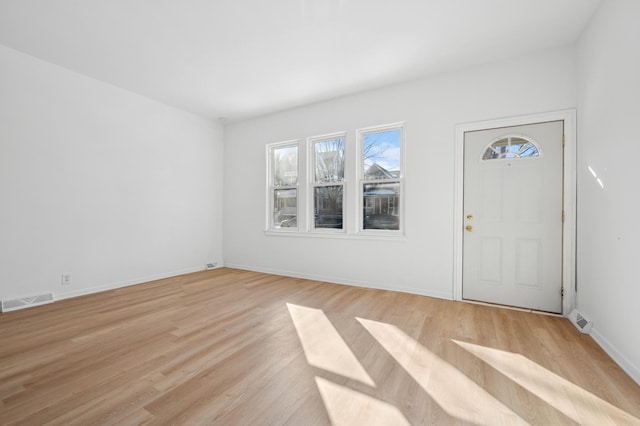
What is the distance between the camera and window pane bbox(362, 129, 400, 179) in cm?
414

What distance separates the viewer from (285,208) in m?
5.25

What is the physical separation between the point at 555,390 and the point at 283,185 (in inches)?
175

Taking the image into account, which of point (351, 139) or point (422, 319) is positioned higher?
point (351, 139)

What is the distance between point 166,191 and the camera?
483cm

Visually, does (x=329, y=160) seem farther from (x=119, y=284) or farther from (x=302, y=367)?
(x=119, y=284)

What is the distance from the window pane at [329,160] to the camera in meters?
4.63

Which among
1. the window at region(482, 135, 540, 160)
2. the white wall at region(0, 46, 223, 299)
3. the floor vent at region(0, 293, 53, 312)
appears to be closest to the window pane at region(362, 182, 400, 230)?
the window at region(482, 135, 540, 160)

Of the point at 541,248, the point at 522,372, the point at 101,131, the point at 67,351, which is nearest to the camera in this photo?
the point at 522,372

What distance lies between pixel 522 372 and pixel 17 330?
4448mm

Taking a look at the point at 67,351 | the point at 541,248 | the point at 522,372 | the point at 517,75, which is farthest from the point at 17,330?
the point at 517,75

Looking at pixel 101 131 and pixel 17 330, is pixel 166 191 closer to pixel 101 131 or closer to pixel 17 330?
pixel 101 131

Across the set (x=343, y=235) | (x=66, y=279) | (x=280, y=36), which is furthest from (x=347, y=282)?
(x=66, y=279)

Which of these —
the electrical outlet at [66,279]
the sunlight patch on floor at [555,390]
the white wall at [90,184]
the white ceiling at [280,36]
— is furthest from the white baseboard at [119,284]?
the sunlight patch on floor at [555,390]


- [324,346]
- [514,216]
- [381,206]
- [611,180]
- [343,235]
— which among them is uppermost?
[611,180]
